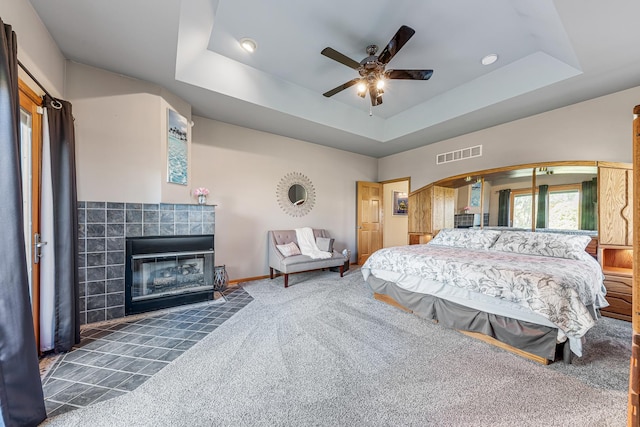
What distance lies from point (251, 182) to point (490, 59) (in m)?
4.00

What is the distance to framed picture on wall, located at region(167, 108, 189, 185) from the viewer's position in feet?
10.3

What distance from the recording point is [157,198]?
2986 millimetres

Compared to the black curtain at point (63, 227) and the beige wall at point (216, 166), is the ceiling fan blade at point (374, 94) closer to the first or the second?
the beige wall at point (216, 166)

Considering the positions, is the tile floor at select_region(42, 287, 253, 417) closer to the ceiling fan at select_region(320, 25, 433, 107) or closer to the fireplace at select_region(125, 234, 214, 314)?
the fireplace at select_region(125, 234, 214, 314)

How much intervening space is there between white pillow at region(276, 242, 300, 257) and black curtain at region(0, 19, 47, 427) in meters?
3.10

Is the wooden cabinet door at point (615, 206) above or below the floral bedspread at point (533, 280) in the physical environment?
above

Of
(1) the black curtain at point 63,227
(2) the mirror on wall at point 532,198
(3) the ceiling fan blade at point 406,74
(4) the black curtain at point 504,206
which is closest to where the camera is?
(1) the black curtain at point 63,227

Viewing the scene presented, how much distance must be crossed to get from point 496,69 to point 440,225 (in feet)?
8.52

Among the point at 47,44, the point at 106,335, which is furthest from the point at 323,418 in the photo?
the point at 47,44

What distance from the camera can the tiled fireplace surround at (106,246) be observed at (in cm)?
256

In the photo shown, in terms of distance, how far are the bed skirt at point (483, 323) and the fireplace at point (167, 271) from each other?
257 centimetres

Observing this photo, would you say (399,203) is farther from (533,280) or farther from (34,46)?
(34,46)

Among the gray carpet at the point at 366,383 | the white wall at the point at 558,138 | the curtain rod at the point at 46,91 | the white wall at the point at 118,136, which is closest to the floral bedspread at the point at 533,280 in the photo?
the gray carpet at the point at 366,383

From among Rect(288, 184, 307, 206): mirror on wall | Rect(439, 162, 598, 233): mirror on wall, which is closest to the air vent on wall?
Rect(439, 162, 598, 233): mirror on wall
